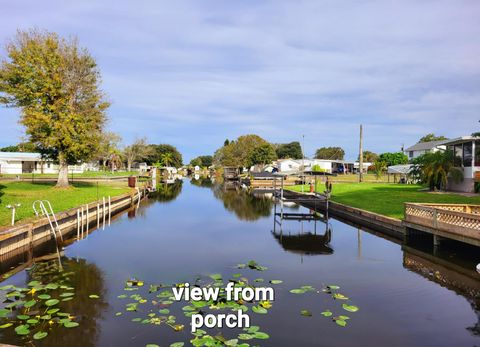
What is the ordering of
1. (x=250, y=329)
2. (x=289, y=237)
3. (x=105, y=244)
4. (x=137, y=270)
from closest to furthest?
(x=250, y=329)
(x=137, y=270)
(x=105, y=244)
(x=289, y=237)

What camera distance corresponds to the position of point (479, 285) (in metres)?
12.5

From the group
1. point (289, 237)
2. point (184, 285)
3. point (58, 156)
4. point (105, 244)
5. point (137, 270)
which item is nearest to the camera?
point (184, 285)

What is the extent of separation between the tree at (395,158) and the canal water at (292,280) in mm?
78548

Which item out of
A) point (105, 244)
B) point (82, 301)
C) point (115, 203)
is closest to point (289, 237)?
point (105, 244)

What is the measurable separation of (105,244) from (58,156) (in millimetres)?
21253

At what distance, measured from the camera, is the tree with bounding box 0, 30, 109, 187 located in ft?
111

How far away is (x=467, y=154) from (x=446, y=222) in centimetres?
2338

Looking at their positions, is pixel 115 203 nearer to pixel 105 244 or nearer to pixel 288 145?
pixel 105 244

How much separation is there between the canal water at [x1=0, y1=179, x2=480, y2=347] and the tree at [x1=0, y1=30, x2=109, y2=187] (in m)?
14.9

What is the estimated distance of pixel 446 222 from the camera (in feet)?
55.3

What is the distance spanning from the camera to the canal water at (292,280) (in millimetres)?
8695

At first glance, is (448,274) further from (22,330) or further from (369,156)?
(369,156)

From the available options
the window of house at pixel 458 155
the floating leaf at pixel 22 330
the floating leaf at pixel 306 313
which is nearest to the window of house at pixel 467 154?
the window of house at pixel 458 155

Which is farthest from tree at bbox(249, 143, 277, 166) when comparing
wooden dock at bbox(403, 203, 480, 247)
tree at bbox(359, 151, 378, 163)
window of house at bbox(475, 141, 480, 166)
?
wooden dock at bbox(403, 203, 480, 247)
